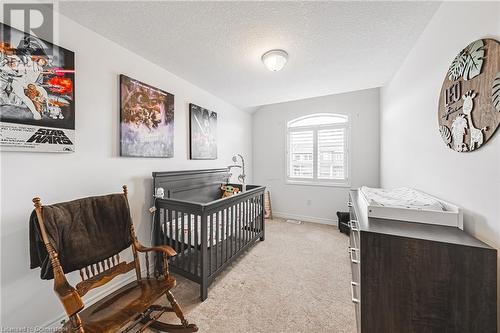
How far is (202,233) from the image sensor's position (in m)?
1.73

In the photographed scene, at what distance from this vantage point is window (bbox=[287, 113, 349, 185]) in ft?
12.2

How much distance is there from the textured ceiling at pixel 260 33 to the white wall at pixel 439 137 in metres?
0.25

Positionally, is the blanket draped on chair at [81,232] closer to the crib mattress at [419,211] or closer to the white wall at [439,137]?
the crib mattress at [419,211]

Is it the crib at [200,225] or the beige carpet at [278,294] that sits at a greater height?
the crib at [200,225]

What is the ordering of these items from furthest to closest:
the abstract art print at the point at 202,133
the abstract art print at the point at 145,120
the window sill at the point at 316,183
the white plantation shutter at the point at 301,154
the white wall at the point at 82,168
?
the white plantation shutter at the point at 301,154
the window sill at the point at 316,183
the abstract art print at the point at 202,133
the abstract art print at the point at 145,120
the white wall at the point at 82,168

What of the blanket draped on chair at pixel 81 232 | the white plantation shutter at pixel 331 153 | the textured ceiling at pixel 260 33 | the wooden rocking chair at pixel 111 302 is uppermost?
the textured ceiling at pixel 260 33

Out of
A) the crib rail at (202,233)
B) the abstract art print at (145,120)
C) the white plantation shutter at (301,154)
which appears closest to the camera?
the crib rail at (202,233)

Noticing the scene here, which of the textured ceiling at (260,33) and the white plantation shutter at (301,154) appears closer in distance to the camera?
the textured ceiling at (260,33)

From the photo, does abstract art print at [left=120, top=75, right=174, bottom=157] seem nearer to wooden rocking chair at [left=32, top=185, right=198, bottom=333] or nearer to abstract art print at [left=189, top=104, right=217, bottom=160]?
abstract art print at [left=189, top=104, right=217, bottom=160]

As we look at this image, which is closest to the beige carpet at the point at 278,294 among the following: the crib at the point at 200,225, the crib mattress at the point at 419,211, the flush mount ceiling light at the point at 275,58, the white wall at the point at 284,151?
the crib at the point at 200,225

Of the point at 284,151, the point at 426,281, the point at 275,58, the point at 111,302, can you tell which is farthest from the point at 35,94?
the point at 284,151

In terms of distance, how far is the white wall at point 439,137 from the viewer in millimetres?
960

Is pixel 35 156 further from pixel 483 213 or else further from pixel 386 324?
pixel 483 213

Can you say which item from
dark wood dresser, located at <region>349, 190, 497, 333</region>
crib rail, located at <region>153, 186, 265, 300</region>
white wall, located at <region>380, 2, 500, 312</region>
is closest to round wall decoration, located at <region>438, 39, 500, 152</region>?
white wall, located at <region>380, 2, 500, 312</region>
